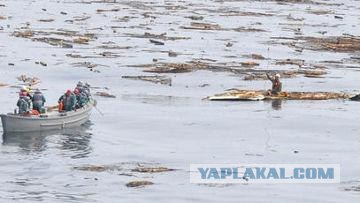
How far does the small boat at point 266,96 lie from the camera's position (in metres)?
60.9

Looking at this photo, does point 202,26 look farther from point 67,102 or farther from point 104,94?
point 67,102

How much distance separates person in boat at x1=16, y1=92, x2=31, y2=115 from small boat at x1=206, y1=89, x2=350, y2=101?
57.6 feet

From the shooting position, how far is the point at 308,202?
113 ft

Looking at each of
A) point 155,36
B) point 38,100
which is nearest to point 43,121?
point 38,100

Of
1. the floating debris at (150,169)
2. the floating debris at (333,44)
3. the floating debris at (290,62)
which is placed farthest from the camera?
the floating debris at (333,44)

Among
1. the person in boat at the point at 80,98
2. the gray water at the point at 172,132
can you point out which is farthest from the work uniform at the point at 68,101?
the gray water at the point at 172,132

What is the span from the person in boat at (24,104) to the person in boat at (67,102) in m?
2.73

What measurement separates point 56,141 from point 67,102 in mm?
4281

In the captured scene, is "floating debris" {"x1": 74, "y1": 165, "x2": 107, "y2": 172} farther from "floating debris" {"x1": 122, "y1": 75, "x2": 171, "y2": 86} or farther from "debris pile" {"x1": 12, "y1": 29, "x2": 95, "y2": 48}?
"debris pile" {"x1": 12, "y1": 29, "x2": 95, "y2": 48}

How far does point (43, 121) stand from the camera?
4725 cm

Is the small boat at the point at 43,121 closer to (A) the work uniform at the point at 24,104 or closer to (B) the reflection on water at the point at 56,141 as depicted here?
(B) the reflection on water at the point at 56,141

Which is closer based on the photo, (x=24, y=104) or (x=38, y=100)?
(x=24, y=104)

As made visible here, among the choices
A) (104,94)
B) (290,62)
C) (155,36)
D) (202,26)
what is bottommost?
(104,94)

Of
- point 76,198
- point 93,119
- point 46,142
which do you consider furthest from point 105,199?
point 93,119
